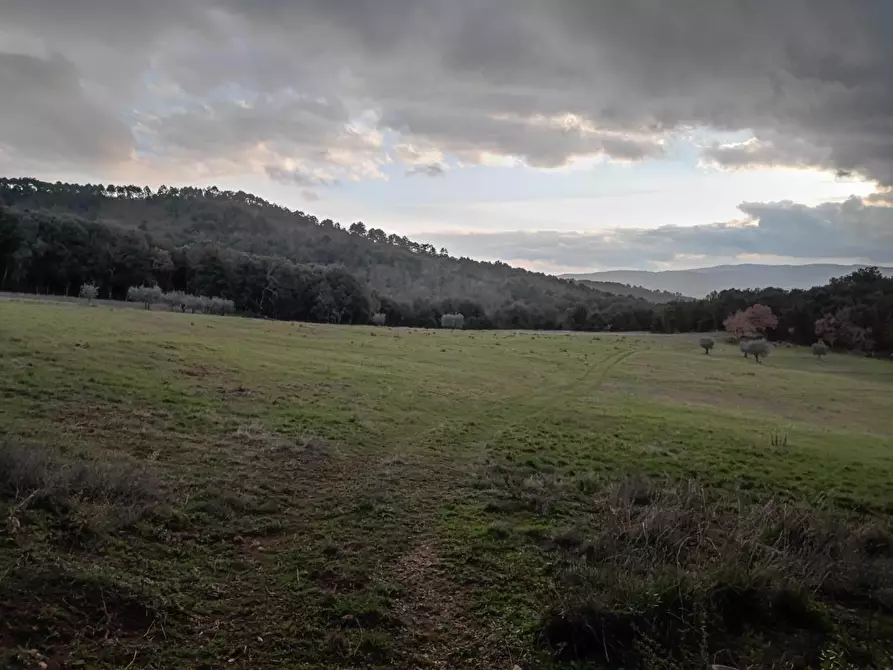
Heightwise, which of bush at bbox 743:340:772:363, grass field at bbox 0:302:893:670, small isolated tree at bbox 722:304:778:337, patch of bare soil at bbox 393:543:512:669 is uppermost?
small isolated tree at bbox 722:304:778:337

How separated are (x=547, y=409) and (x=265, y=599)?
20886 millimetres

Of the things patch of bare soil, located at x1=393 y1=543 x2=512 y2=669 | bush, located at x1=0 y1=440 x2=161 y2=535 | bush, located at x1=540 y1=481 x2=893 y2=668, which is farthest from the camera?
bush, located at x1=0 y1=440 x2=161 y2=535

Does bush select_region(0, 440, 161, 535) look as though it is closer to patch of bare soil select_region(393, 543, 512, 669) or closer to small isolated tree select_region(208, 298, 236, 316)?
patch of bare soil select_region(393, 543, 512, 669)

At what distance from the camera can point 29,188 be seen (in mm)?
172000

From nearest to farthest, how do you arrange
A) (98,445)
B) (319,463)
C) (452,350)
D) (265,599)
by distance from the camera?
(265,599) → (98,445) → (319,463) → (452,350)

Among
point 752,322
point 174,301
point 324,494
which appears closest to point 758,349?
point 752,322

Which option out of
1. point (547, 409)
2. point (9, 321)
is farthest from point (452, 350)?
→ point (9, 321)

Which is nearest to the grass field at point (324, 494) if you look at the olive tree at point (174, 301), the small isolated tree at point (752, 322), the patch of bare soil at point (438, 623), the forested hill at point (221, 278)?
the patch of bare soil at point (438, 623)

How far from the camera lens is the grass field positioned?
762 centimetres

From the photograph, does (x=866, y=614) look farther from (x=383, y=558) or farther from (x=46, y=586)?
(x=46, y=586)

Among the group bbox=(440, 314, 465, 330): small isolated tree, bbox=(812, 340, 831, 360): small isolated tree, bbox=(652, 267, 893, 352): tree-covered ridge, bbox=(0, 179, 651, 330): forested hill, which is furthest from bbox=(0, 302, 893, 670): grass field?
bbox=(440, 314, 465, 330): small isolated tree

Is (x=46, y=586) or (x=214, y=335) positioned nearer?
(x=46, y=586)

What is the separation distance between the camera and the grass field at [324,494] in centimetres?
762

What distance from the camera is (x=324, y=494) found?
44.1 feet
